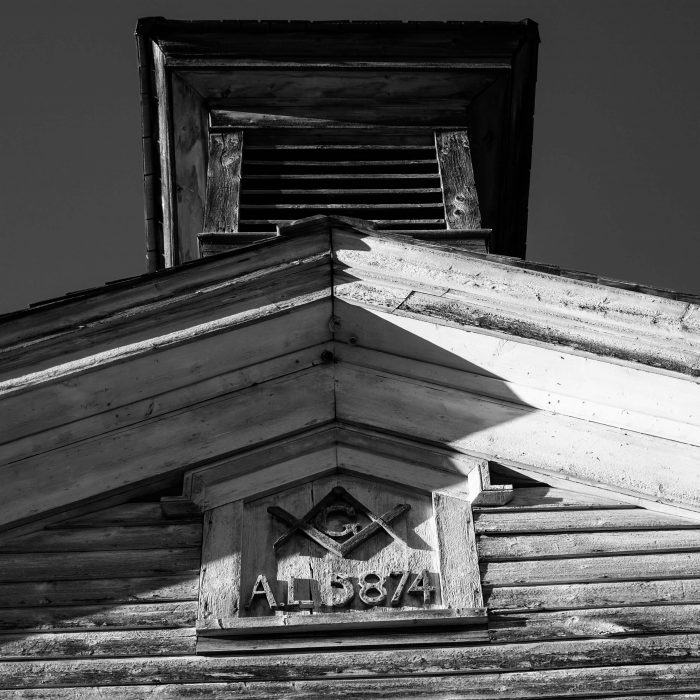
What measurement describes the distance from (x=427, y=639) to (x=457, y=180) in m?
5.33

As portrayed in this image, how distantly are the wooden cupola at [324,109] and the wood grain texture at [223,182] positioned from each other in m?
0.02

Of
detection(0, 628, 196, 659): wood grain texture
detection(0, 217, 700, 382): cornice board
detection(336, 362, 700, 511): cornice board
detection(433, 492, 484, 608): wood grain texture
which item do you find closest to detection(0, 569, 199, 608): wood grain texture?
detection(0, 628, 196, 659): wood grain texture

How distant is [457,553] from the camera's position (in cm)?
518

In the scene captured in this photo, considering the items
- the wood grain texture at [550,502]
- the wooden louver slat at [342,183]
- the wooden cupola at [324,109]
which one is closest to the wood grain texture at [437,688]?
the wood grain texture at [550,502]

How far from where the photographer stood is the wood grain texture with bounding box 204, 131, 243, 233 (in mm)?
9078

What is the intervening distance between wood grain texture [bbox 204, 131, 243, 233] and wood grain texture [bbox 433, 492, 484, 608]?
13.3 feet

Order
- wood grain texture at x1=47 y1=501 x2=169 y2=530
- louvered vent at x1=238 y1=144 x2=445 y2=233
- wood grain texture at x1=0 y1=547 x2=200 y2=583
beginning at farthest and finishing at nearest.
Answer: louvered vent at x1=238 y1=144 x2=445 y2=233, wood grain texture at x1=47 y1=501 x2=169 y2=530, wood grain texture at x1=0 y1=547 x2=200 y2=583

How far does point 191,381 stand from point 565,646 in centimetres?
195

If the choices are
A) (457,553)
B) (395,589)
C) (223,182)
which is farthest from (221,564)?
(223,182)

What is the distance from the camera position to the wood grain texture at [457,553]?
197 inches

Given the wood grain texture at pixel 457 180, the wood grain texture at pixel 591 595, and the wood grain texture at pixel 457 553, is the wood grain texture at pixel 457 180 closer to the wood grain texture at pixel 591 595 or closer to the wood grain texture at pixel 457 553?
the wood grain texture at pixel 457 553

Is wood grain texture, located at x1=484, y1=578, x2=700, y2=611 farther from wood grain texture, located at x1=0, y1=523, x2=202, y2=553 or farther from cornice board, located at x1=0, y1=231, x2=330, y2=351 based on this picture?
cornice board, located at x1=0, y1=231, x2=330, y2=351

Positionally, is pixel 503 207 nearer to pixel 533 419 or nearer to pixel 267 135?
pixel 267 135

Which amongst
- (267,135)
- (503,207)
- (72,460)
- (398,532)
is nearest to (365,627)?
(398,532)
